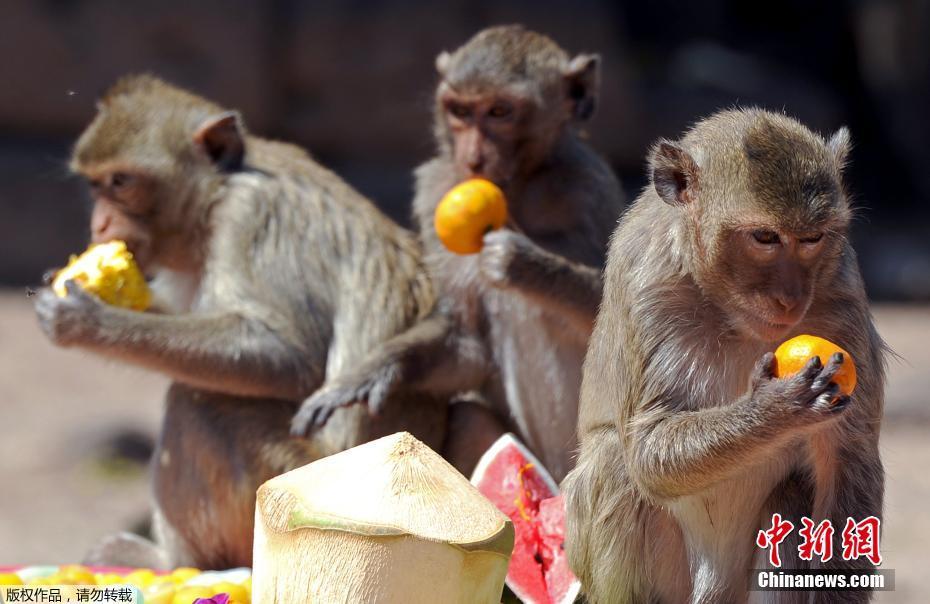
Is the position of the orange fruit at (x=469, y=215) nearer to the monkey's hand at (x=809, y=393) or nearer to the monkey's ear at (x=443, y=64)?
the monkey's ear at (x=443, y=64)

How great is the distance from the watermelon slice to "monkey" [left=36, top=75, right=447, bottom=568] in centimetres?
70

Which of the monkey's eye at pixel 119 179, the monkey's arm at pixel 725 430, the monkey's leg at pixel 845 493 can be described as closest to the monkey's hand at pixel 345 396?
the monkey's eye at pixel 119 179

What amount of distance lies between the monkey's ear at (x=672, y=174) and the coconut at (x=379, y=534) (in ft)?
3.83

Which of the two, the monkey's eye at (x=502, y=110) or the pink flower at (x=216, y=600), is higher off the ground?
the monkey's eye at (x=502, y=110)

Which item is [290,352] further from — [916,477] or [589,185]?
[916,477]

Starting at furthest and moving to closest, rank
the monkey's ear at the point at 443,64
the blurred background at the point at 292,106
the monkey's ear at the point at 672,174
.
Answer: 1. the blurred background at the point at 292,106
2. the monkey's ear at the point at 443,64
3. the monkey's ear at the point at 672,174

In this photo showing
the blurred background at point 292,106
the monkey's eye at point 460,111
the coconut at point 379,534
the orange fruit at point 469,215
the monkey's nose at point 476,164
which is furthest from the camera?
the blurred background at point 292,106

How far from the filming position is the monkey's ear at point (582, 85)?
686 cm

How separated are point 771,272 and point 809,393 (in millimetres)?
423

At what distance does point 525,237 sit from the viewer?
6312mm

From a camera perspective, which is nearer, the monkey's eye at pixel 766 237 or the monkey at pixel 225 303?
the monkey's eye at pixel 766 237

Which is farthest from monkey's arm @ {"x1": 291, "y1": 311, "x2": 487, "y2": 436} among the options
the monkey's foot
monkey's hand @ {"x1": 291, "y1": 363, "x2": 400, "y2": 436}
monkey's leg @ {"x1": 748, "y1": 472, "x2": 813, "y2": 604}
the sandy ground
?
the sandy ground

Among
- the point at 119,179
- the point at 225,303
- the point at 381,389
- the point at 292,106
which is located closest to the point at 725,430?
the point at 381,389

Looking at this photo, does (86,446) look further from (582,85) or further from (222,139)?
(582,85)
